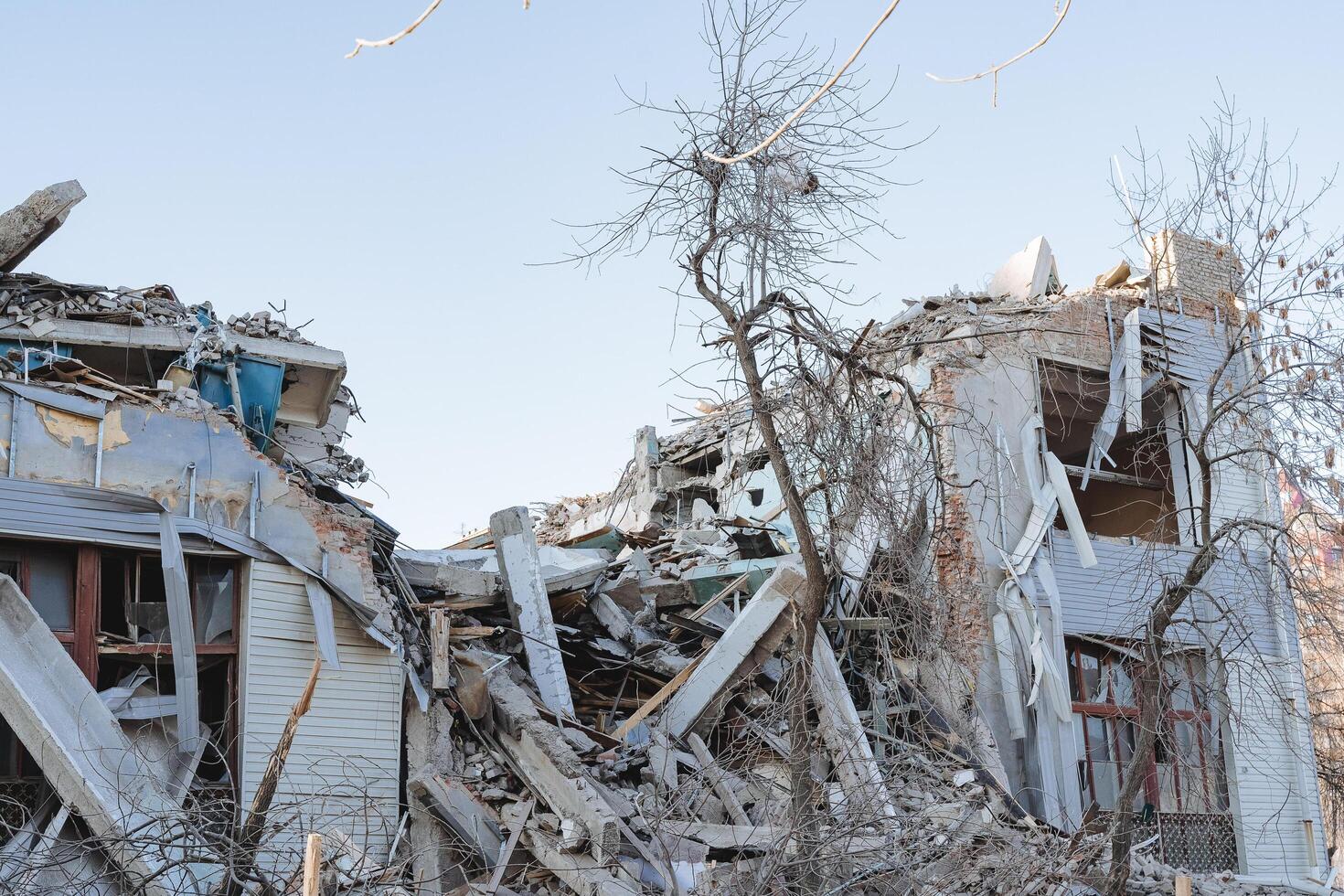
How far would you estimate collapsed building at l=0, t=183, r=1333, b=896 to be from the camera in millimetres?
8906

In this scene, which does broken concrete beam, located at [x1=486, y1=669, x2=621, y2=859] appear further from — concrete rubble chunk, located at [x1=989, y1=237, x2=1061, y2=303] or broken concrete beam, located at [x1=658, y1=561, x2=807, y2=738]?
concrete rubble chunk, located at [x1=989, y1=237, x2=1061, y2=303]

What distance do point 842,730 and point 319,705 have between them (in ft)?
13.5

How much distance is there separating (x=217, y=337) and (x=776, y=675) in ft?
18.7

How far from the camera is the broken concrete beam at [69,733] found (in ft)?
27.9

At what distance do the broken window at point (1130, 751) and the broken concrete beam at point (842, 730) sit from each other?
2.86 meters

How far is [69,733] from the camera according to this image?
344 inches

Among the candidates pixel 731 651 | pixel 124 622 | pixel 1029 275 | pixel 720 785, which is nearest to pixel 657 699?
pixel 731 651

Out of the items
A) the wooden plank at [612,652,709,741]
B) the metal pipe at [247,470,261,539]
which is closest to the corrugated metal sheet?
the metal pipe at [247,470,261,539]

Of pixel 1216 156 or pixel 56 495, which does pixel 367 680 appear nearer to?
pixel 56 495

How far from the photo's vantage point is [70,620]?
952cm

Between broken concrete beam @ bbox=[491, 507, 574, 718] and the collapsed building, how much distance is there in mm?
33

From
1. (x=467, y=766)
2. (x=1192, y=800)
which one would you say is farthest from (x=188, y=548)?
(x=1192, y=800)

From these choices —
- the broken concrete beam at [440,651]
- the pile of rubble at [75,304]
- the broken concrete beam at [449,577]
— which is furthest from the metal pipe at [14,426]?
the broken concrete beam at [449,577]

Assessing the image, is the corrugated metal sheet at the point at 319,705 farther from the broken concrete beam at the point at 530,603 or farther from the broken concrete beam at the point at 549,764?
the broken concrete beam at the point at 530,603
